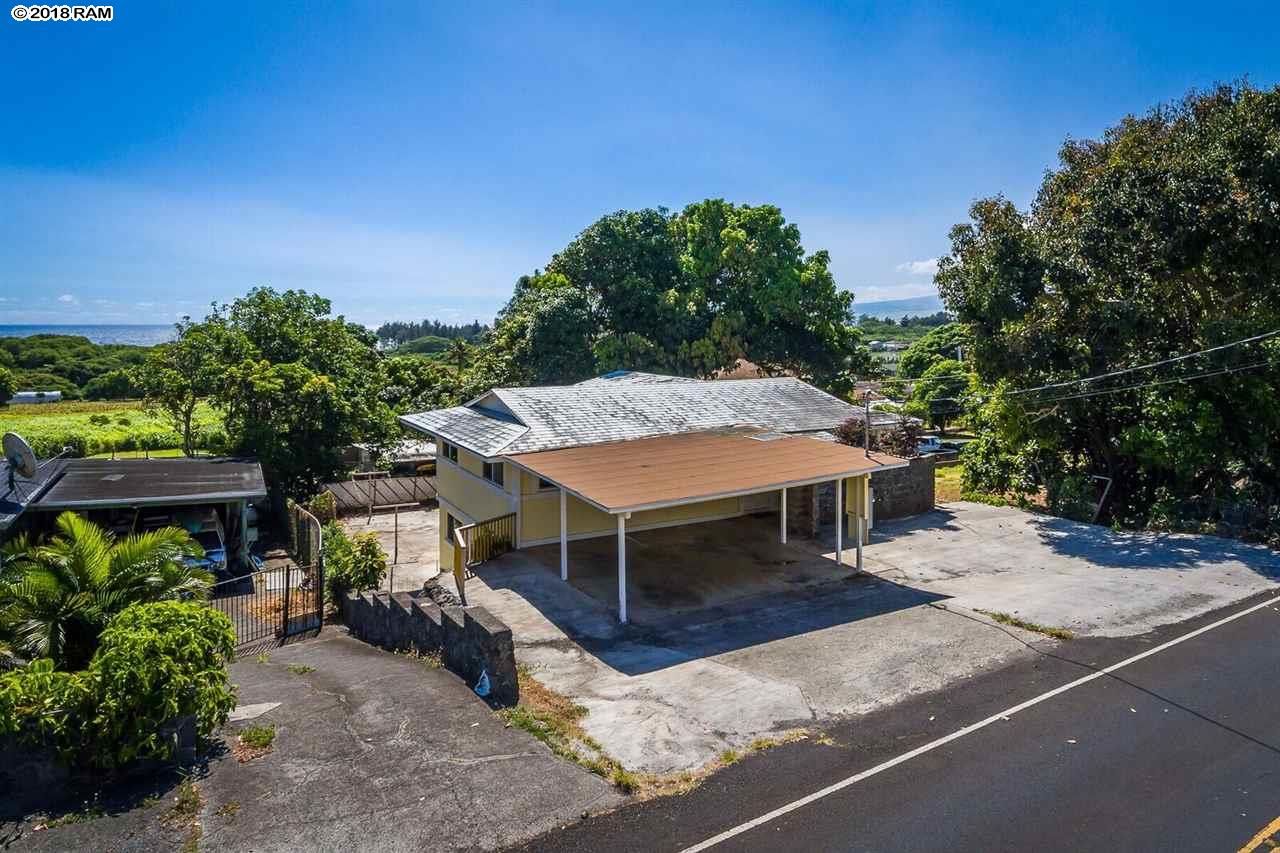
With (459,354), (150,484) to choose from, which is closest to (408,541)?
(150,484)

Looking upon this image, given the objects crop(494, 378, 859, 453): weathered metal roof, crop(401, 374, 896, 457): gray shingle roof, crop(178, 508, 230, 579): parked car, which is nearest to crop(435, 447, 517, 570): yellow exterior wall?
crop(401, 374, 896, 457): gray shingle roof

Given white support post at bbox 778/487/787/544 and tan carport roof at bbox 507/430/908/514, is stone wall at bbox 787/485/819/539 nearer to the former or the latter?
white support post at bbox 778/487/787/544

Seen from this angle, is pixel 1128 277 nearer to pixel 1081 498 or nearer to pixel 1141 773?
pixel 1081 498

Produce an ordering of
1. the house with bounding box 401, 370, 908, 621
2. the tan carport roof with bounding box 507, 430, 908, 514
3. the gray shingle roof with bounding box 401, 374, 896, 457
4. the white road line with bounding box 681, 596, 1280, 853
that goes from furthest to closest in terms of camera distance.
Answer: the gray shingle roof with bounding box 401, 374, 896, 457 < the house with bounding box 401, 370, 908, 621 < the tan carport roof with bounding box 507, 430, 908, 514 < the white road line with bounding box 681, 596, 1280, 853

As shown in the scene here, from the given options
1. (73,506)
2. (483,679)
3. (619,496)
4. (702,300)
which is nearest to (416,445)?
(702,300)

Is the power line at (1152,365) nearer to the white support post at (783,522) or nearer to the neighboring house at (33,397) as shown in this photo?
the white support post at (783,522)

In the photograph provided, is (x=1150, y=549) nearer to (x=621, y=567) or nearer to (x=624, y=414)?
(x=624, y=414)

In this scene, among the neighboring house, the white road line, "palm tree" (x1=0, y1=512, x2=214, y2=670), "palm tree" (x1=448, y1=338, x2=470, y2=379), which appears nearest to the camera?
the white road line
